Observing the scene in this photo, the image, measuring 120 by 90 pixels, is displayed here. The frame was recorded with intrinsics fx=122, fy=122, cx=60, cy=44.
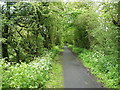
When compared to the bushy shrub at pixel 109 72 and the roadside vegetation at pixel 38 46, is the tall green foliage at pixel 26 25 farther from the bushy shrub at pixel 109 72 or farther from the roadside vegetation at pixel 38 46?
the bushy shrub at pixel 109 72

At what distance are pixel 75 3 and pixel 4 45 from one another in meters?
12.4

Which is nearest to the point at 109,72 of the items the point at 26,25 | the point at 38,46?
the point at 38,46

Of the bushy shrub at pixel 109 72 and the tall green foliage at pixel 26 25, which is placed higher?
the tall green foliage at pixel 26 25

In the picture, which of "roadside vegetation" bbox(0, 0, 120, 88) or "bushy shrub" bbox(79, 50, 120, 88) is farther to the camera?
"bushy shrub" bbox(79, 50, 120, 88)

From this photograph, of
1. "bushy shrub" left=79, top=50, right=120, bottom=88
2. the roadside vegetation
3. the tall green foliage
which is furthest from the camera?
the tall green foliage

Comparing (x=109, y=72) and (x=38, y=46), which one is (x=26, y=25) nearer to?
(x=38, y=46)

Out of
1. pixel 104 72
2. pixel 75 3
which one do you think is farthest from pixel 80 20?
pixel 104 72

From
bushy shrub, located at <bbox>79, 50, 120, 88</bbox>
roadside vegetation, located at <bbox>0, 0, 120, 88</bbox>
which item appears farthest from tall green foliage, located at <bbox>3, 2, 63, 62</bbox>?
bushy shrub, located at <bbox>79, 50, 120, 88</bbox>

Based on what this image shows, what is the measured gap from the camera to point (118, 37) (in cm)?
559

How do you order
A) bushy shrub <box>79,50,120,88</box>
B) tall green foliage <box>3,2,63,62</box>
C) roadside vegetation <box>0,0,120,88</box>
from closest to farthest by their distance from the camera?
roadside vegetation <box>0,0,120,88</box>, bushy shrub <box>79,50,120,88</box>, tall green foliage <box>3,2,63,62</box>

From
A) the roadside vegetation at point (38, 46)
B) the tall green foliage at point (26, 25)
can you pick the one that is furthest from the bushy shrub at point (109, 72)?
the tall green foliage at point (26, 25)

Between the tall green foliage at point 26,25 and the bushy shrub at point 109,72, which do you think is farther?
the tall green foliage at point 26,25

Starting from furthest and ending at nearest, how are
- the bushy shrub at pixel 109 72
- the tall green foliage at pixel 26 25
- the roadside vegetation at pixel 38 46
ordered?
the tall green foliage at pixel 26 25 → the bushy shrub at pixel 109 72 → the roadside vegetation at pixel 38 46

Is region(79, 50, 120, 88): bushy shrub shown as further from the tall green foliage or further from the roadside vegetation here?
the tall green foliage
